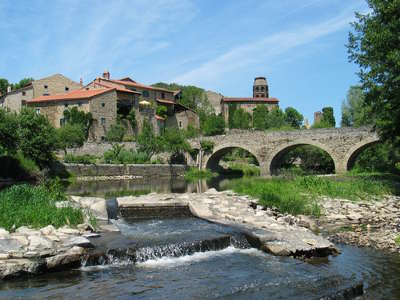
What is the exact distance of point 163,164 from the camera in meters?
41.2

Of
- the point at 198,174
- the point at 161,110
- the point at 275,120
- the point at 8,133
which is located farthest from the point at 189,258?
the point at 275,120

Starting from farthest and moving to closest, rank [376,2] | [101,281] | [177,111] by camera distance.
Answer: [177,111], [376,2], [101,281]

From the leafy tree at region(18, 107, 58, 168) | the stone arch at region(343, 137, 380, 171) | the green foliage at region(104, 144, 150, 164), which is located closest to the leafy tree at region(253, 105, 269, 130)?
the green foliage at region(104, 144, 150, 164)

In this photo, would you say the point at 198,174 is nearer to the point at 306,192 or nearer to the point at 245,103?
the point at 306,192

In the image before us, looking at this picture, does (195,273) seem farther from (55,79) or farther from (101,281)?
(55,79)

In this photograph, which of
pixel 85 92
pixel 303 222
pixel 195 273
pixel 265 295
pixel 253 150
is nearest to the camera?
pixel 265 295

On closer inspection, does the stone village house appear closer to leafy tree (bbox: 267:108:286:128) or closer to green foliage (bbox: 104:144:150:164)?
green foliage (bbox: 104:144:150:164)

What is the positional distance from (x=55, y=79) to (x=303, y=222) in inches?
2004

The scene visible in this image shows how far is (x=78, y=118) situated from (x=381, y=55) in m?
36.8

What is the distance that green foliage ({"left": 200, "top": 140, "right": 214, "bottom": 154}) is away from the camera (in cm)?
4203

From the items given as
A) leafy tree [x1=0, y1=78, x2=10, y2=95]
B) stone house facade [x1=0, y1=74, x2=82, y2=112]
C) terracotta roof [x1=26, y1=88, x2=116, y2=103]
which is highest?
leafy tree [x1=0, y1=78, x2=10, y2=95]

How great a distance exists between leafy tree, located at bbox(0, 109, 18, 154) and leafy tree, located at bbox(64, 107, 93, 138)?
1771cm

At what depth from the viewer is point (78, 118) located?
46219 millimetres

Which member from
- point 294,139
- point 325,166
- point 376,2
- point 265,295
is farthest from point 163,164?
point 265,295
